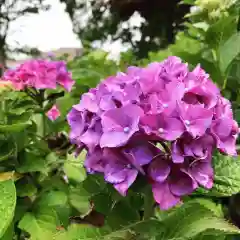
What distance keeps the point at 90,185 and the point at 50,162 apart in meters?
0.39

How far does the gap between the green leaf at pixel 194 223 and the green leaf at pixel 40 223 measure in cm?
35

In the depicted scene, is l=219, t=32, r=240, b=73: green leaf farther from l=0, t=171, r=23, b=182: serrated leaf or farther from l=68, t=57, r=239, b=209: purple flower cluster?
l=0, t=171, r=23, b=182: serrated leaf

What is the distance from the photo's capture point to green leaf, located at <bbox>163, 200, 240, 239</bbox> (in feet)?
2.36

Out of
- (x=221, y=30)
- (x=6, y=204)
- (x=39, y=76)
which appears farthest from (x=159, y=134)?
(x=39, y=76)

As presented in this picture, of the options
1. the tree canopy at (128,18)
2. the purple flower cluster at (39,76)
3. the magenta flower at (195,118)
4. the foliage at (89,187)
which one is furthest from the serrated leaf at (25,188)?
the tree canopy at (128,18)

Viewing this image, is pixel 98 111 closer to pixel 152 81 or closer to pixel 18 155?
pixel 152 81

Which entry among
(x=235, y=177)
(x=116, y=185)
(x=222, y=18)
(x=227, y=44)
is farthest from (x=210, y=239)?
(x=222, y=18)

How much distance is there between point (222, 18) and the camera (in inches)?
49.5

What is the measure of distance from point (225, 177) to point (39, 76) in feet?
2.59

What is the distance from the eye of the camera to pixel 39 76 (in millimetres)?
1474

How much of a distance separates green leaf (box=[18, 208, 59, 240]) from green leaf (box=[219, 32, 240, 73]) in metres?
0.49

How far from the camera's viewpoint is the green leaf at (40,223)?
110cm

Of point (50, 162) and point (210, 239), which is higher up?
point (210, 239)

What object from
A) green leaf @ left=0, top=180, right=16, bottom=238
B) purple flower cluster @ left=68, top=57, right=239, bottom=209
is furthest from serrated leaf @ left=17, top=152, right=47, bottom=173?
purple flower cluster @ left=68, top=57, right=239, bottom=209
